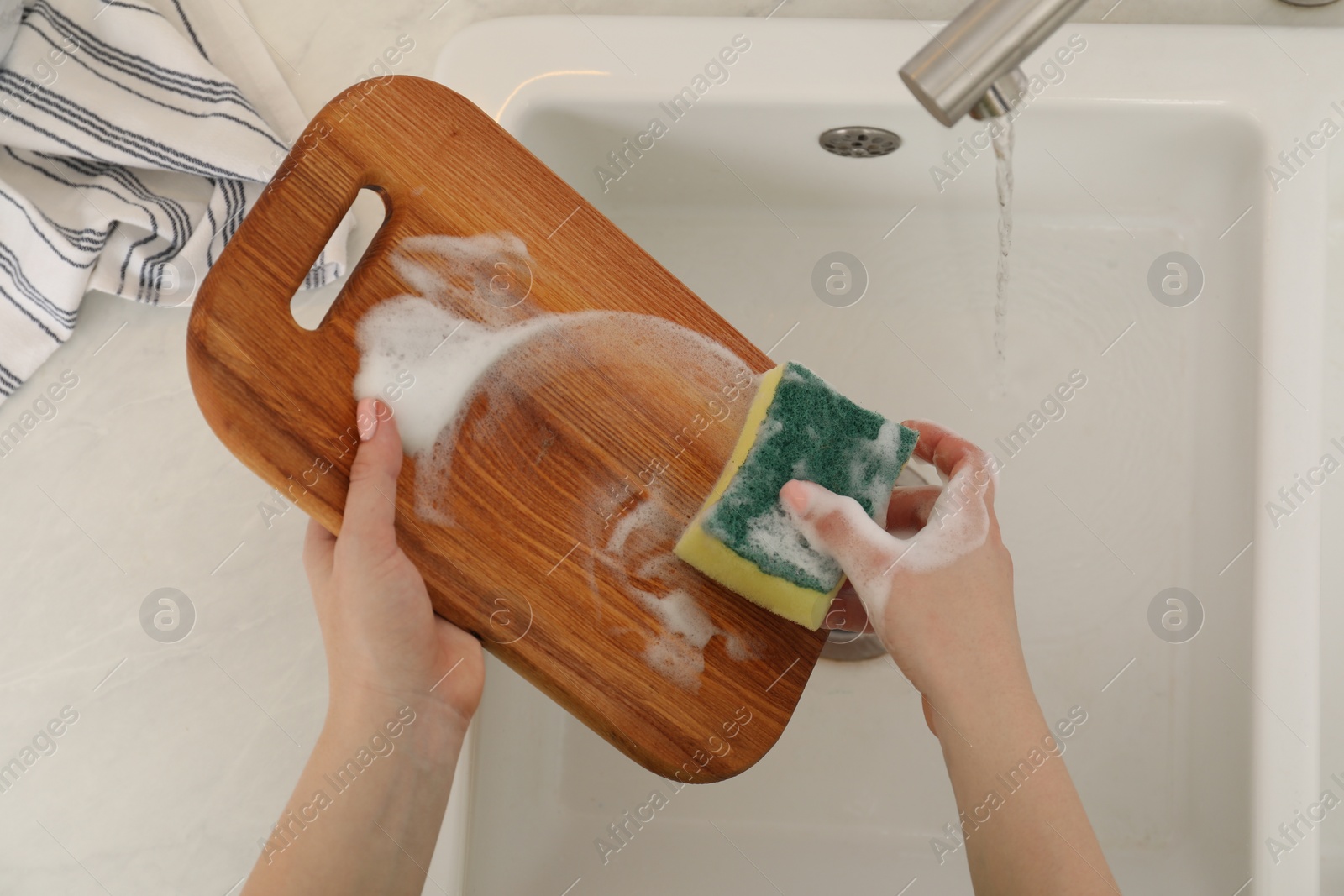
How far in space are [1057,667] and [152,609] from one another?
31.7 inches

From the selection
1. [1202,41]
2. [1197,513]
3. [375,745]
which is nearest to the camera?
[375,745]

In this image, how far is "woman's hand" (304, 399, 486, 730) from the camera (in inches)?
22.5

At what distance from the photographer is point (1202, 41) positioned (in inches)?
28.2

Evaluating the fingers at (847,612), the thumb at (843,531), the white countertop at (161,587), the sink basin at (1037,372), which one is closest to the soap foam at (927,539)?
the thumb at (843,531)

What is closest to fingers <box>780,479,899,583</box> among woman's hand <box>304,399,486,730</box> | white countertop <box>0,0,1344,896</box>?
woman's hand <box>304,399,486,730</box>

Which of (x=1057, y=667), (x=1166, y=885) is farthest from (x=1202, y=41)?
(x=1166, y=885)

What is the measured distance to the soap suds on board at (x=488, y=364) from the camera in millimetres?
601

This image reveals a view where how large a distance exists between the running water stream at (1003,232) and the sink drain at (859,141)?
90 mm

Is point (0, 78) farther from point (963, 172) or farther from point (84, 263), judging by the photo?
point (963, 172)

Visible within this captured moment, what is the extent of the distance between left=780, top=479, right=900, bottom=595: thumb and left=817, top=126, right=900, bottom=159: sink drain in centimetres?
34

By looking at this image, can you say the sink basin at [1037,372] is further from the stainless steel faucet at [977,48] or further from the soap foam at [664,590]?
the stainless steel faucet at [977,48]

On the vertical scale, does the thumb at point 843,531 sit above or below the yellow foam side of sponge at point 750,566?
above

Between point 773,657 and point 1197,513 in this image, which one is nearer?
point 773,657

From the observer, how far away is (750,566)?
1.93 ft
